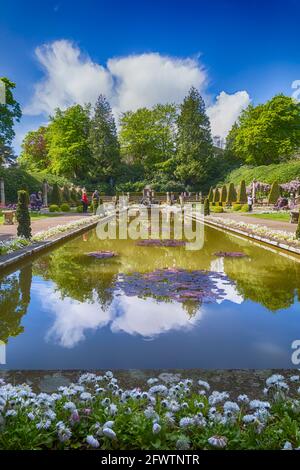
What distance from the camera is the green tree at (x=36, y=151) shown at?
53.9 meters

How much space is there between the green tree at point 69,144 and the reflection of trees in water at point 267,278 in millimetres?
40676

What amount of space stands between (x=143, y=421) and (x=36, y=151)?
190ft

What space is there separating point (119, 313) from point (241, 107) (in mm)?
53032

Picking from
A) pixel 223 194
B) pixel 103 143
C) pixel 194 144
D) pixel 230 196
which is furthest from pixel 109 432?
pixel 194 144

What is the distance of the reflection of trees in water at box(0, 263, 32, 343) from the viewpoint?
3948mm

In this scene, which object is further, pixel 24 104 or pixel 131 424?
pixel 24 104

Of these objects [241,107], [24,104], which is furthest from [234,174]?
[24,104]

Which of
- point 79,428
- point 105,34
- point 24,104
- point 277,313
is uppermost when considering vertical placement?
point 24,104

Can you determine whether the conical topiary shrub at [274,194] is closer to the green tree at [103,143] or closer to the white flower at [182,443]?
the green tree at [103,143]

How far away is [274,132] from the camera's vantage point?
1635 inches

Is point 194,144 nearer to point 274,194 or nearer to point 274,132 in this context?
point 274,132

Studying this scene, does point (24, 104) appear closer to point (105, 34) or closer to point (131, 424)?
point (105, 34)

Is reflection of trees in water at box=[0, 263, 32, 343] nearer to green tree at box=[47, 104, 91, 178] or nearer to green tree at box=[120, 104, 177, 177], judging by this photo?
green tree at box=[47, 104, 91, 178]
